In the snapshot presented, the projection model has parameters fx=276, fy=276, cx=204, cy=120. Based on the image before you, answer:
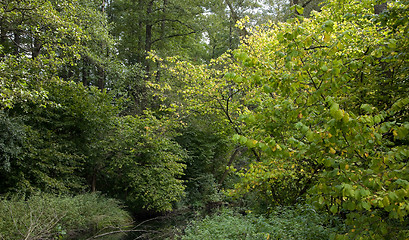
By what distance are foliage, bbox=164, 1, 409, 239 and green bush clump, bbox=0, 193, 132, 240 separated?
5.04m

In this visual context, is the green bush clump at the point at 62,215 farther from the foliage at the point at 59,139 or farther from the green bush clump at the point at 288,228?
the green bush clump at the point at 288,228

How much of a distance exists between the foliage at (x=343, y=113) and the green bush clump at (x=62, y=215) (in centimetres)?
504

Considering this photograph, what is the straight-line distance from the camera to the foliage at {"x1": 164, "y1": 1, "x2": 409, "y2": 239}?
2.23m

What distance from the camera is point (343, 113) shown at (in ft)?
6.99

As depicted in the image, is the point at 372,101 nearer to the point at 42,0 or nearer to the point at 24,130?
the point at 42,0

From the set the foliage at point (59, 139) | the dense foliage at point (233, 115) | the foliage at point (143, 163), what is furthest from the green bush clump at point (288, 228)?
the foliage at point (59, 139)

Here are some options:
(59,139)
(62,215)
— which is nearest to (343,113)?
(62,215)

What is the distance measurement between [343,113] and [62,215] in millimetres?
7540

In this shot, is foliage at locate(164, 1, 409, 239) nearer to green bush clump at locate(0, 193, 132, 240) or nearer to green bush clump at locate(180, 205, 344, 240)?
green bush clump at locate(180, 205, 344, 240)

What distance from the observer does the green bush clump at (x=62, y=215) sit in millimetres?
6562

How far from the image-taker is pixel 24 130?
28.2ft

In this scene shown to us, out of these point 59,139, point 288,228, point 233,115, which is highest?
point 233,115

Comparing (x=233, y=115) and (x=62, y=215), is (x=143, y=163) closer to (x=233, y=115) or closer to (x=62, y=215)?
(x=62, y=215)

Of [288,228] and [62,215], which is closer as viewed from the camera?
[288,228]
